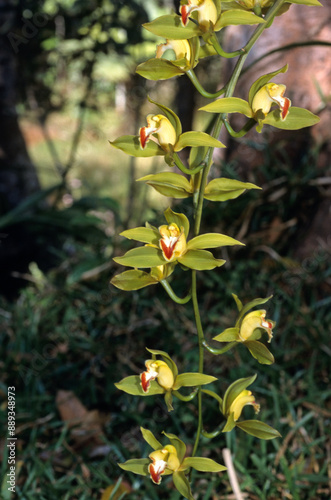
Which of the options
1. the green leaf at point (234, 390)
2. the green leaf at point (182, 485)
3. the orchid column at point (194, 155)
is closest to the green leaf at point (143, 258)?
the orchid column at point (194, 155)

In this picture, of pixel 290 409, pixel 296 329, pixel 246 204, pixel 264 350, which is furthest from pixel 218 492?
pixel 246 204

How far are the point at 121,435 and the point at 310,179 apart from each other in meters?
1.11

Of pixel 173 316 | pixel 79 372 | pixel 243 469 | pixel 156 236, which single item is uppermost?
pixel 156 236

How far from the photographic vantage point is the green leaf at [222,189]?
756 millimetres

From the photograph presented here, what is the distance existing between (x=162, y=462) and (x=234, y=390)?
15 centimetres

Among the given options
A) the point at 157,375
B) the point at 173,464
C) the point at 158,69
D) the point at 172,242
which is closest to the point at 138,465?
the point at 173,464

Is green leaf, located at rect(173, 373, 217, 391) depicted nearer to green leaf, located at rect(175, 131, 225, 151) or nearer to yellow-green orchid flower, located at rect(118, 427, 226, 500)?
yellow-green orchid flower, located at rect(118, 427, 226, 500)

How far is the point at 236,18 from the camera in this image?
27.6 inches

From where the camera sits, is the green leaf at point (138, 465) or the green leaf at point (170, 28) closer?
the green leaf at point (170, 28)

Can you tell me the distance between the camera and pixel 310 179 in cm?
193

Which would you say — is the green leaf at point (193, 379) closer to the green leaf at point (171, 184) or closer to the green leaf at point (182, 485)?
the green leaf at point (182, 485)

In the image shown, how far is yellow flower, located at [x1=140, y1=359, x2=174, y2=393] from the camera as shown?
2.50ft

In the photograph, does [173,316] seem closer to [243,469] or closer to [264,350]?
[243,469]

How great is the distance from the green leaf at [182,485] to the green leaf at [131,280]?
317mm
